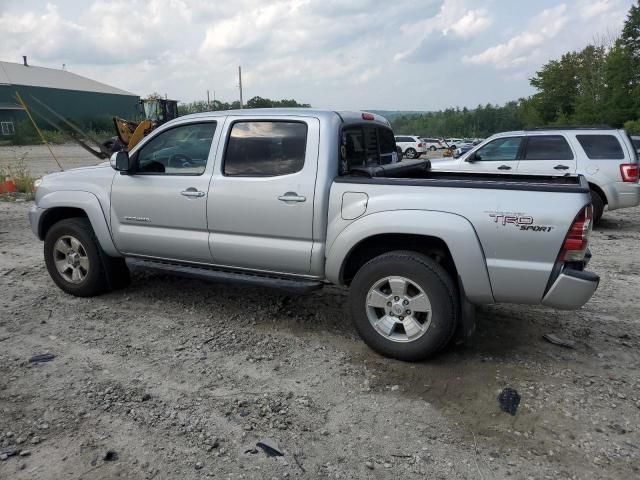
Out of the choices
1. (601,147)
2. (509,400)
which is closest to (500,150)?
(601,147)

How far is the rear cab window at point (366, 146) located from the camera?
14.2 feet

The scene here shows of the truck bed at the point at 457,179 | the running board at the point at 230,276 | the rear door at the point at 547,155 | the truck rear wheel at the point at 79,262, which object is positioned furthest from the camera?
the rear door at the point at 547,155

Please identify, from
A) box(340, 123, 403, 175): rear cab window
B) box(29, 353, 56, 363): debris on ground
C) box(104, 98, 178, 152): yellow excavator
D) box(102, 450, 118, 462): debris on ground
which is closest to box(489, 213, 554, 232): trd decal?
box(340, 123, 403, 175): rear cab window

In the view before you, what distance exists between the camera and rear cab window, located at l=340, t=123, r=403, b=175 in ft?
14.2

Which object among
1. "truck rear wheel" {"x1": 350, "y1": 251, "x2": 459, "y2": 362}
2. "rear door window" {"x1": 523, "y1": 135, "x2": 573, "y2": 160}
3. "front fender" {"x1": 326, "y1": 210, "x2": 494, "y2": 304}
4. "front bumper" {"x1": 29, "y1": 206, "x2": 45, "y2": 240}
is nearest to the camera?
"front fender" {"x1": 326, "y1": 210, "x2": 494, "y2": 304}

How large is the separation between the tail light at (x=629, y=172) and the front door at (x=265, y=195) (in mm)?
6855

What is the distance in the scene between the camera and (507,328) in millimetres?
4574

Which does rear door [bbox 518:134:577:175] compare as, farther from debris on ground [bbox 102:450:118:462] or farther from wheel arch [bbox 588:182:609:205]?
debris on ground [bbox 102:450:118:462]

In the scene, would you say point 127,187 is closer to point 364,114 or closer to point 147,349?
point 147,349

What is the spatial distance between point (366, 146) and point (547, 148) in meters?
5.86

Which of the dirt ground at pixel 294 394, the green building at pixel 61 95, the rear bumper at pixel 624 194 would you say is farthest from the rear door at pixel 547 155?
the green building at pixel 61 95

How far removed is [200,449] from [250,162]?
7.58 ft

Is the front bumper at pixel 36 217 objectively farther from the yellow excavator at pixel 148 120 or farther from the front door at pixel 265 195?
the yellow excavator at pixel 148 120

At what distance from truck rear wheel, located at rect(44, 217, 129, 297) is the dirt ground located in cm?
16
